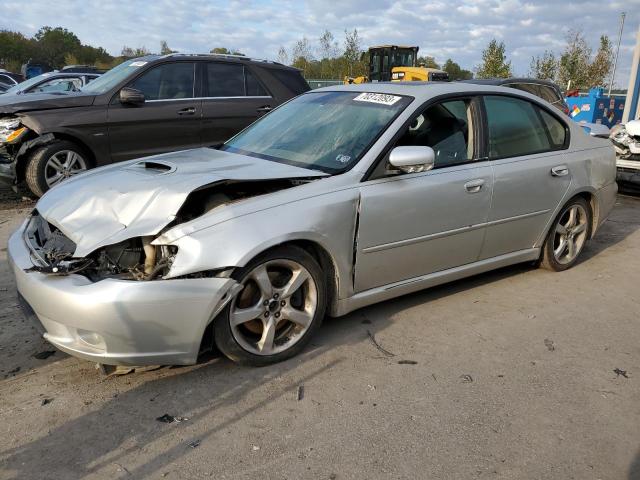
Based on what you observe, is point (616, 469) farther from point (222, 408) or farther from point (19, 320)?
point (19, 320)

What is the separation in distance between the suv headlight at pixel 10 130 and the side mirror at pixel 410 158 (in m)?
5.29

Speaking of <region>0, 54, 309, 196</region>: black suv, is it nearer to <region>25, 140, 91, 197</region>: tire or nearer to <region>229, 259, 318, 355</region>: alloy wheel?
<region>25, 140, 91, 197</region>: tire

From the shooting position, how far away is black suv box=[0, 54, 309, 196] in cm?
686

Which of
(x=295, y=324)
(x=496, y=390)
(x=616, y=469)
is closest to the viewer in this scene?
(x=616, y=469)

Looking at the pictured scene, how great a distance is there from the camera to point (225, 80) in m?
7.81

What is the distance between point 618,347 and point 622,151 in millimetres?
6044

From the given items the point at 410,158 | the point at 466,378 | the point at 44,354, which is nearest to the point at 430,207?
the point at 410,158

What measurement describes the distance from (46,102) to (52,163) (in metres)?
0.76

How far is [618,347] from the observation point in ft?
12.1

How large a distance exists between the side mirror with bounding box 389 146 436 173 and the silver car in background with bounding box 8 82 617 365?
0.04ft

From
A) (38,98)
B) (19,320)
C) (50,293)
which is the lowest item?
(19,320)

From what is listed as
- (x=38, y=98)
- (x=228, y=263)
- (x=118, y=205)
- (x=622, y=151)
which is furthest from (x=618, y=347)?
(x=38, y=98)

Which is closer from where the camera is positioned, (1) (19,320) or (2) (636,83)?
(1) (19,320)

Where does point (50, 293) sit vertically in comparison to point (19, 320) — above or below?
above
